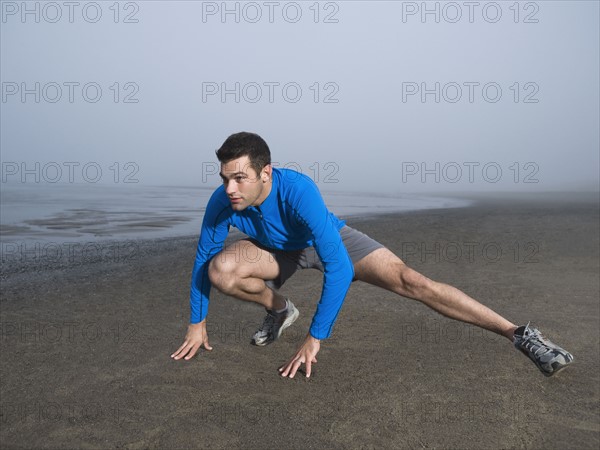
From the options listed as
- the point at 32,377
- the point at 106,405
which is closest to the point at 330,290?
the point at 106,405

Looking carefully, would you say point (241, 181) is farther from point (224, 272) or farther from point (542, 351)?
point (542, 351)

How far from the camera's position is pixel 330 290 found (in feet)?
9.52

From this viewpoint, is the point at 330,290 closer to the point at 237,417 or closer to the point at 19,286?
the point at 237,417

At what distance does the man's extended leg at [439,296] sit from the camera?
10.8 feet

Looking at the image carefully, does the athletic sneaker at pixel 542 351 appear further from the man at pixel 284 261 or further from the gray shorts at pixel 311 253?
the gray shorts at pixel 311 253

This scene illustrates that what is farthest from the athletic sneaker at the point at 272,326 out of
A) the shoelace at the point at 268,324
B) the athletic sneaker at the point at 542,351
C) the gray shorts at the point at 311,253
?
the athletic sneaker at the point at 542,351

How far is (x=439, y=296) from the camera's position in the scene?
3.31 m

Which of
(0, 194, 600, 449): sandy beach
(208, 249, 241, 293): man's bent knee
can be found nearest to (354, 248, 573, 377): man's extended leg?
(0, 194, 600, 449): sandy beach

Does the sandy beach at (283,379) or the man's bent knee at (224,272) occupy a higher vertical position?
the man's bent knee at (224,272)

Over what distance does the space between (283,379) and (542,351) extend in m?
1.60

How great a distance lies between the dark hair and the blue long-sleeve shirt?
0.75ft

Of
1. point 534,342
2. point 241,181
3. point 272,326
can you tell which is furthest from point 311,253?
point 534,342

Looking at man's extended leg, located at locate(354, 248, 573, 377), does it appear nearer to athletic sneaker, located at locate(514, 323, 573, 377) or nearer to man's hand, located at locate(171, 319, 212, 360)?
athletic sneaker, located at locate(514, 323, 573, 377)

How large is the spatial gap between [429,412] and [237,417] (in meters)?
1.03
